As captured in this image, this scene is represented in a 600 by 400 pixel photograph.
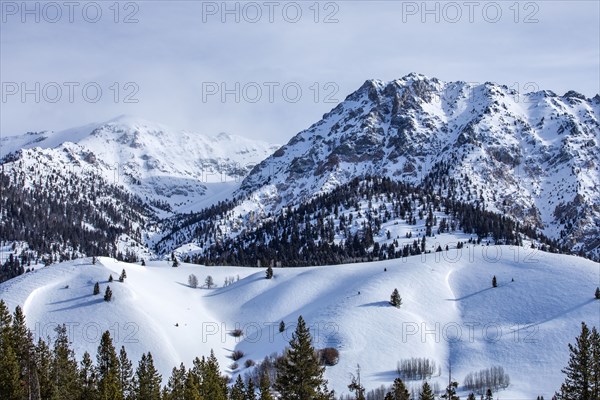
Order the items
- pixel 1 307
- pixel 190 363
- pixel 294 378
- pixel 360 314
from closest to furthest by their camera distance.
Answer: pixel 294 378 < pixel 1 307 < pixel 190 363 < pixel 360 314

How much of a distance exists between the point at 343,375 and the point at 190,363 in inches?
1536

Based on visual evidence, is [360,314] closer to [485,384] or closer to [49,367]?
[485,384]

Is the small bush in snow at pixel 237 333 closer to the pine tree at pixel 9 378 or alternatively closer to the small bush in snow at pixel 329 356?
the small bush in snow at pixel 329 356

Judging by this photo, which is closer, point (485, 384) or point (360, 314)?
point (485, 384)

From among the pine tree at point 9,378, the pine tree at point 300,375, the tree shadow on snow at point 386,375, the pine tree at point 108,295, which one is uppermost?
the pine tree at point 300,375

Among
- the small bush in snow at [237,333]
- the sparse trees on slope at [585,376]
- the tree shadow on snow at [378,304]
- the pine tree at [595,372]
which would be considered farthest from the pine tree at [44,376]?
the tree shadow on snow at [378,304]

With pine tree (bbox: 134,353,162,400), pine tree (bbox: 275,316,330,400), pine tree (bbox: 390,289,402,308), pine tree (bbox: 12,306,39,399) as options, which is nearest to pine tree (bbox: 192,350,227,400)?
pine tree (bbox: 134,353,162,400)

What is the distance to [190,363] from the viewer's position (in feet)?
533

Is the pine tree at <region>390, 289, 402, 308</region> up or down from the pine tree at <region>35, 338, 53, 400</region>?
down

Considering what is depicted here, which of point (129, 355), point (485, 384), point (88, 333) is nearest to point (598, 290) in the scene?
point (485, 384)

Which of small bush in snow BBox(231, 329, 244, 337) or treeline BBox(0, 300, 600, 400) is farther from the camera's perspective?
small bush in snow BBox(231, 329, 244, 337)

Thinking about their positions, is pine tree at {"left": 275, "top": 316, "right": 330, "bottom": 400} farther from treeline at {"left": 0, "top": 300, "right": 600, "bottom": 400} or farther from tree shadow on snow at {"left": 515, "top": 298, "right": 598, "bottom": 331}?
tree shadow on snow at {"left": 515, "top": 298, "right": 598, "bottom": 331}

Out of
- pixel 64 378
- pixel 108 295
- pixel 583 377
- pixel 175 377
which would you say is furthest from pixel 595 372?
pixel 108 295

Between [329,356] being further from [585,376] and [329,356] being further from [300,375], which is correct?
[300,375]
